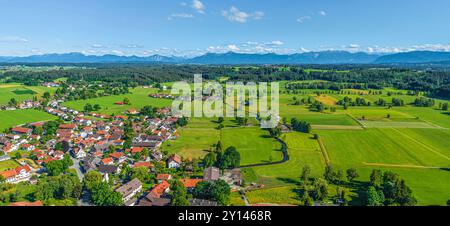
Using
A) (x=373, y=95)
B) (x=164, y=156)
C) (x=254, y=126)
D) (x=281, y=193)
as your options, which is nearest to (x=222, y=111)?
(x=254, y=126)

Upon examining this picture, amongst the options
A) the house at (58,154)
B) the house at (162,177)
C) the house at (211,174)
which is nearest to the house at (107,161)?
the house at (58,154)

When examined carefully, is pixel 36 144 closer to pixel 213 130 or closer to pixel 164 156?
pixel 164 156

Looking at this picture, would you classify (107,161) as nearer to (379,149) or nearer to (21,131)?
(21,131)

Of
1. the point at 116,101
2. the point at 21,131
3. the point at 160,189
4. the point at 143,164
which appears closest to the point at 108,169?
the point at 143,164

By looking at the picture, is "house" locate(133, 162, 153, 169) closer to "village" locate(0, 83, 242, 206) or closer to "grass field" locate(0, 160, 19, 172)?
"village" locate(0, 83, 242, 206)

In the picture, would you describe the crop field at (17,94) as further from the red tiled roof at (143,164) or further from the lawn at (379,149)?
the lawn at (379,149)

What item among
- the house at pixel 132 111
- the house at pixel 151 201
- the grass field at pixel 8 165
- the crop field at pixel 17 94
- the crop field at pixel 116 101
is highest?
the crop field at pixel 17 94
